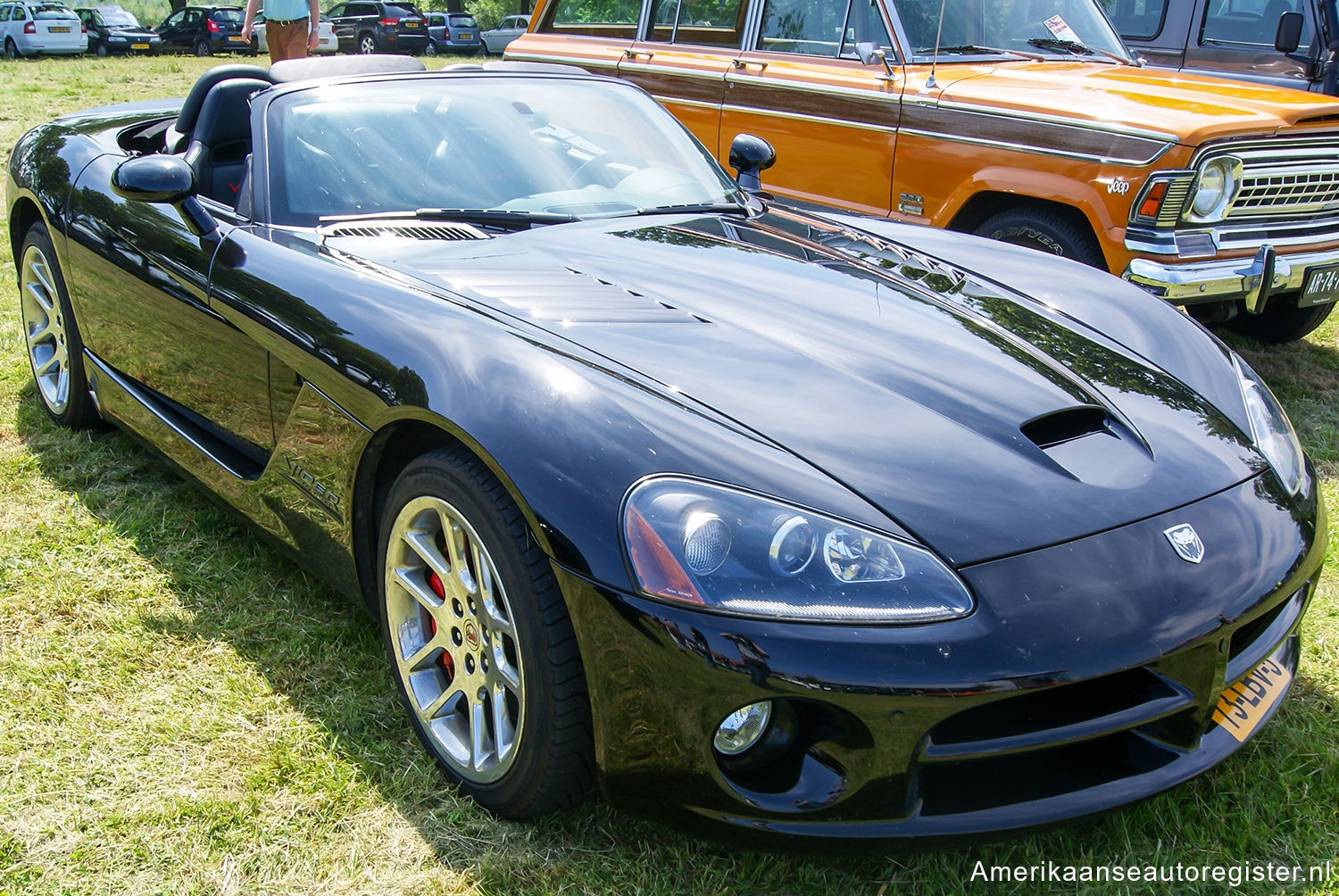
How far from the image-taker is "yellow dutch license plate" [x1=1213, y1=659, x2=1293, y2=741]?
188 centimetres

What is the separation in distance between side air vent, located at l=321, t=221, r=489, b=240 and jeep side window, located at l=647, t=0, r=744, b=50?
3.43m

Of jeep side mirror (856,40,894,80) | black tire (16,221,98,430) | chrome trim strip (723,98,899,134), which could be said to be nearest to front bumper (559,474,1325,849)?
black tire (16,221,98,430)

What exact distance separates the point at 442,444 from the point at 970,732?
1.01m

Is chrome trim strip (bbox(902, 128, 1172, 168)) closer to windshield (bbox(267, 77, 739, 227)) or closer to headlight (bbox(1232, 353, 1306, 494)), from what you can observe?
windshield (bbox(267, 77, 739, 227))

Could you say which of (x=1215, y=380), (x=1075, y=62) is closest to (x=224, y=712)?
(x=1215, y=380)

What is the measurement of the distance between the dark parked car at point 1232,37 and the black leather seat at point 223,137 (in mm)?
4731

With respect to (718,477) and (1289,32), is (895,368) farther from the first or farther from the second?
(1289,32)

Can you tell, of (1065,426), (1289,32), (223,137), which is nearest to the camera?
(1065,426)

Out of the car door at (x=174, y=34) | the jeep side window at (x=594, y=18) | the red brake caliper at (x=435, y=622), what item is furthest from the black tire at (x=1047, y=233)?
the car door at (x=174, y=34)

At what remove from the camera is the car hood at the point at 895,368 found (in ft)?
5.89

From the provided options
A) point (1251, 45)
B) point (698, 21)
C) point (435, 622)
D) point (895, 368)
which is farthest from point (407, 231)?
point (1251, 45)

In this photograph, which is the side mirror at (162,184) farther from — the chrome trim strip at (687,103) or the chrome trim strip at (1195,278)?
the chrome trim strip at (687,103)

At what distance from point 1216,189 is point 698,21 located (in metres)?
2.83

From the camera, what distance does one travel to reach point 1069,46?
5.21m
